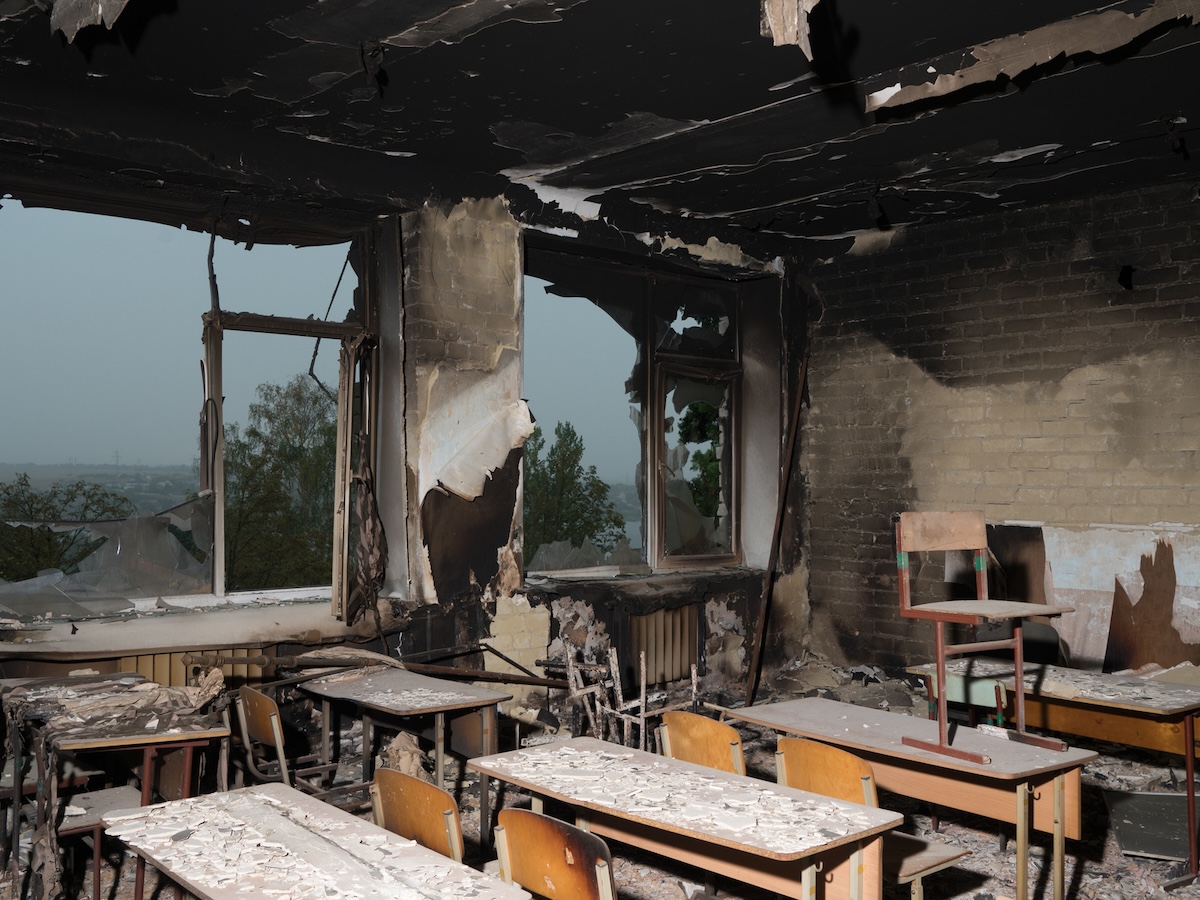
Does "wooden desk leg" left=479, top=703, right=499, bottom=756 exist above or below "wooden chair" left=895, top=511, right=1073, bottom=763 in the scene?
below

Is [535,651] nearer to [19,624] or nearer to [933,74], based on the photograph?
[19,624]

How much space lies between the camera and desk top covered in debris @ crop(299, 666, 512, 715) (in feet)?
13.6

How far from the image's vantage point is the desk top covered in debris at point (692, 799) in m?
2.63

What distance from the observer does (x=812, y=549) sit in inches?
297

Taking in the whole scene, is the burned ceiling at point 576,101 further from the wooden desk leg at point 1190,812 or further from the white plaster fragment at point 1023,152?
the wooden desk leg at point 1190,812

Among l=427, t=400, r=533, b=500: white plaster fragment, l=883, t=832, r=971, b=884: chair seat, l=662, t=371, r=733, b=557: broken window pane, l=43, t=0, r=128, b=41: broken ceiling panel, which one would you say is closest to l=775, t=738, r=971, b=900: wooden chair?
l=883, t=832, r=971, b=884: chair seat

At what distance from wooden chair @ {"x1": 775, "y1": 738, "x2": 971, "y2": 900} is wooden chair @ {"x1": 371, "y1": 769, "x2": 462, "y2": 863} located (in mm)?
1171

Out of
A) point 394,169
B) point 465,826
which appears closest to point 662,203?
point 394,169

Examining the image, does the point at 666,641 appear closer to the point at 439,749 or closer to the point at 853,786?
the point at 439,749

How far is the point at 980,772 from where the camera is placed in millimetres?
3355

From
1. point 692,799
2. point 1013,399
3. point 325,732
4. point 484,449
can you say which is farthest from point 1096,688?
point 325,732

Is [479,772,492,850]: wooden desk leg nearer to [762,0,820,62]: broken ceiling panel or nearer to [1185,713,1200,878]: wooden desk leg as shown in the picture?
[1185,713,1200,878]: wooden desk leg

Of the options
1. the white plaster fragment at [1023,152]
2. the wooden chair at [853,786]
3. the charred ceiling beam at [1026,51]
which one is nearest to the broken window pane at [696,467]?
the white plaster fragment at [1023,152]

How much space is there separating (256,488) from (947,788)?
351 cm
